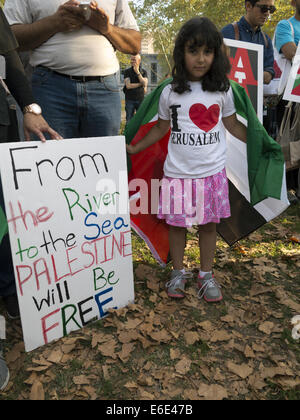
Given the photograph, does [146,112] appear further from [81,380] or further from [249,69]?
[81,380]

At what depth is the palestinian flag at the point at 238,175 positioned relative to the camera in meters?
2.65

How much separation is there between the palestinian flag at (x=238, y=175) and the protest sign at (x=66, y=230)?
451mm

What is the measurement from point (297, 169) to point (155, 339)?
355cm

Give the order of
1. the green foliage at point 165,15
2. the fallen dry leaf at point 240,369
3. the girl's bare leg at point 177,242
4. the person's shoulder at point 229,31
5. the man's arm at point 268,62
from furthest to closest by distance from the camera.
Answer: the green foliage at point 165,15 → the man's arm at point 268,62 → the person's shoulder at point 229,31 → the girl's bare leg at point 177,242 → the fallen dry leaf at point 240,369

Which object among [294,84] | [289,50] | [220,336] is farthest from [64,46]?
[289,50]

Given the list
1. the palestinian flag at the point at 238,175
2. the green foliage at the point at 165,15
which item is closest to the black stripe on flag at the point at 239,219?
the palestinian flag at the point at 238,175

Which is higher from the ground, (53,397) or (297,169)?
(297,169)

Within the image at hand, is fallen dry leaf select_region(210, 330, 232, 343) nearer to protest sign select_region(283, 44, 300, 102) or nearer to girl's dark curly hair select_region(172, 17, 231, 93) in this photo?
girl's dark curly hair select_region(172, 17, 231, 93)

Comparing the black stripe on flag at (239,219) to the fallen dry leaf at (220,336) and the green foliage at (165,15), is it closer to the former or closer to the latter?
the fallen dry leaf at (220,336)

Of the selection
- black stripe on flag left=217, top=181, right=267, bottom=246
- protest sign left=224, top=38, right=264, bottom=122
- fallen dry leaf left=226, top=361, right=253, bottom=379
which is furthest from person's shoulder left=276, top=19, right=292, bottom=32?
fallen dry leaf left=226, top=361, right=253, bottom=379

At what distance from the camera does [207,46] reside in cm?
237

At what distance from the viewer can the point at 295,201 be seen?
16.1 feet
